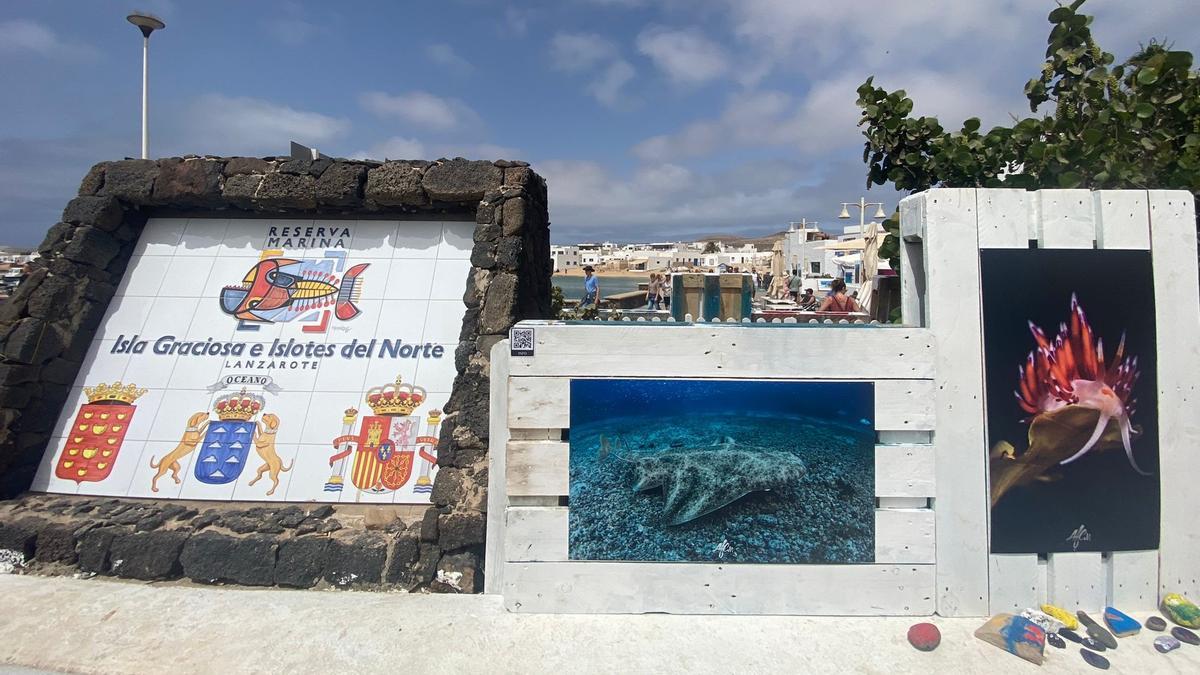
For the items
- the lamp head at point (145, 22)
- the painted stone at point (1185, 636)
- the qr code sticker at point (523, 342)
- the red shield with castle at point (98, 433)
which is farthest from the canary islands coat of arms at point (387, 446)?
the lamp head at point (145, 22)

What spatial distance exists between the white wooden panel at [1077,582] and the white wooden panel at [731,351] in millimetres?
1339

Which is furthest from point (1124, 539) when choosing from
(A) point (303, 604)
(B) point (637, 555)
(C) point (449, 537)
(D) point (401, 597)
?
(A) point (303, 604)

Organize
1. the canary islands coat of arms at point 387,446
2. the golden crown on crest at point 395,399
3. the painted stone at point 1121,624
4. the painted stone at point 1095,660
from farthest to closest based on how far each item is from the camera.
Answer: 1. the golden crown on crest at point 395,399
2. the canary islands coat of arms at point 387,446
3. the painted stone at point 1121,624
4. the painted stone at point 1095,660

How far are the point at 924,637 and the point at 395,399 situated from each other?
383 centimetres

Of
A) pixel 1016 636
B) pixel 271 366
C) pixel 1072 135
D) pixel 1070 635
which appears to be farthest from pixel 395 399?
pixel 1072 135

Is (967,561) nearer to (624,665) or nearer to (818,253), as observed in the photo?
(624,665)

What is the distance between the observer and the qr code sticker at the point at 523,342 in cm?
357

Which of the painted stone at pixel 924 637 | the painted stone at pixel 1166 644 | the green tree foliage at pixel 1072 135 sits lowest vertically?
the painted stone at pixel 924 637

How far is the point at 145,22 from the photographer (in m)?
8.22

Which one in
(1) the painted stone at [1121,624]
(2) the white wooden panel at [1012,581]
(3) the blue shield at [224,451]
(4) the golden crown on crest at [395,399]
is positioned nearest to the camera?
(1) the painted stone at [1121,624]

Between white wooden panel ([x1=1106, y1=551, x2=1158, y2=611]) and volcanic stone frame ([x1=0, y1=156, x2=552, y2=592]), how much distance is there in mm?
3791

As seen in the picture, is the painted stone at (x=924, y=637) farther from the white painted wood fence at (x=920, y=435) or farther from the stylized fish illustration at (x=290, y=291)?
the stylized fish illustration at (x=290, y=291)

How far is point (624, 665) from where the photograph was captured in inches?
120

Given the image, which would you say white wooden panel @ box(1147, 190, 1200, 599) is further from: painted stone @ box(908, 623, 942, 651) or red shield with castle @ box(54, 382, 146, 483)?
red shield with castle @ box(54, 382, 146, 483)
